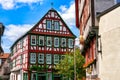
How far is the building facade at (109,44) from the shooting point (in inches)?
636

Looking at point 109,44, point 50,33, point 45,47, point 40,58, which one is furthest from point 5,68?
point 109,44

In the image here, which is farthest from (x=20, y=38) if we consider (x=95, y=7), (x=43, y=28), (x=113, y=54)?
(x=113, y=54)

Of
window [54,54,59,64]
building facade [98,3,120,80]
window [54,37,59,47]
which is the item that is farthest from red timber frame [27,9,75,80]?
building facade [98,3,120,80]

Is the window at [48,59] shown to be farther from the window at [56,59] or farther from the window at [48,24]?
the window at [48,24]

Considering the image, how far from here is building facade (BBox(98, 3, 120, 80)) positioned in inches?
636

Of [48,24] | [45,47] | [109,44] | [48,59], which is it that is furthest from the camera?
[48,24]

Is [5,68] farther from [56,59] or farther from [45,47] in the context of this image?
[45,47]

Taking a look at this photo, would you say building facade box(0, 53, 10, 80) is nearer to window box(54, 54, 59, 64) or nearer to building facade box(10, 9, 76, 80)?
building facade box(10, 9, 76, 80)

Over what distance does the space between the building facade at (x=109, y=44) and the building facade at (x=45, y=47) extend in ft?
125

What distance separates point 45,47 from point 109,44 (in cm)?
4095

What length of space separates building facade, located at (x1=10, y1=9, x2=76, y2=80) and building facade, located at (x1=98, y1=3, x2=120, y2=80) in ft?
125

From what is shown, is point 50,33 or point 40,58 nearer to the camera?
point 40,58

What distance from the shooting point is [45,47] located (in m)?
57.6

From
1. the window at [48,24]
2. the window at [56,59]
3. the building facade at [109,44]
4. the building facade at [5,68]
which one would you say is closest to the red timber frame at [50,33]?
the window at [48,24]
